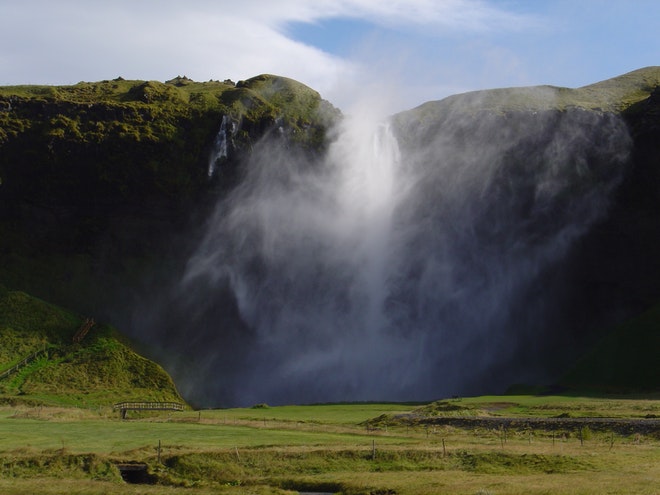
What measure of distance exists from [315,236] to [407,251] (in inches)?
637

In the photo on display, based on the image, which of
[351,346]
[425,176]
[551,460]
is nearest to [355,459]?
[551,460]

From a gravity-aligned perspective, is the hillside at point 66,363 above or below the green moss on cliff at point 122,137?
below

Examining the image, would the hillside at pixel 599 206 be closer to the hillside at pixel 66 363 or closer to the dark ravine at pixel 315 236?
the dark ravine at pixel 315 236

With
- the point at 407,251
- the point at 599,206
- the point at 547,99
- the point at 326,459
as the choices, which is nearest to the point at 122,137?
the point at 407,251

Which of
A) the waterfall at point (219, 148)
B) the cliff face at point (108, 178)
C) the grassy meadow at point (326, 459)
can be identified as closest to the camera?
the grassy meadow at point (326, 459)

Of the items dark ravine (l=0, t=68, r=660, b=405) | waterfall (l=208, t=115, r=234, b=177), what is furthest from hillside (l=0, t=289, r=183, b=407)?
waterfall (l=208, t=115, r=234, b=177)

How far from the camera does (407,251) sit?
468 feet

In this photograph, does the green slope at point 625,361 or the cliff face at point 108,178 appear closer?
the green slope at point 625,361

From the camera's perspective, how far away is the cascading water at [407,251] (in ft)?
415

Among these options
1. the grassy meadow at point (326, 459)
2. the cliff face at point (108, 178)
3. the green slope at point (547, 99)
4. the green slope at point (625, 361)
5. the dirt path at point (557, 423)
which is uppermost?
the green slope at point (547, 99)

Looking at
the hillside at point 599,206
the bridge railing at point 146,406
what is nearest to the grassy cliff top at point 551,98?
the hillside at point 599,206

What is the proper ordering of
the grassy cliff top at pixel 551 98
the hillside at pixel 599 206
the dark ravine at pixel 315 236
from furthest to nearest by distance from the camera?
the grassy cliff top at pixel 551 98
the dark ravine at pixel 315 236
the hillside at pixel 599 206

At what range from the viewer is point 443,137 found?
15112cm

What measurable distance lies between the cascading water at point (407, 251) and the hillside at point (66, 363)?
1703 centimetres
